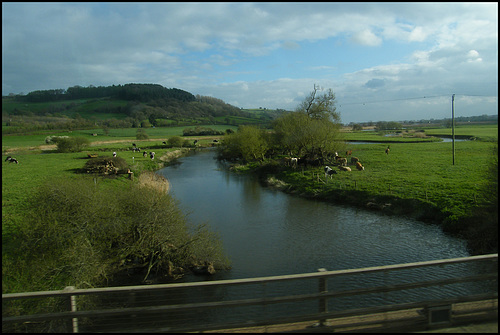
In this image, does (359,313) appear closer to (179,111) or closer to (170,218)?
(170,218)

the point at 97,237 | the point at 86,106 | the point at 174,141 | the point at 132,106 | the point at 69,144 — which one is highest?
the point at 86,106

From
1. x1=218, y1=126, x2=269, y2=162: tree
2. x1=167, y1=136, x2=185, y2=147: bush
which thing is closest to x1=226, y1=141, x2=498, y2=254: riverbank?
x1=218, y1=126, x2=269, y2=162: tree

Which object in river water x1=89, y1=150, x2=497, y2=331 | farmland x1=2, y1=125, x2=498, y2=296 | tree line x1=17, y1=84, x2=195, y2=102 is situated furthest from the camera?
tree line x1=17, y1=84, x2=195, y2=102

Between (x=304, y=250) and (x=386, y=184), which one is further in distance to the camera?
(x=386, y=184)

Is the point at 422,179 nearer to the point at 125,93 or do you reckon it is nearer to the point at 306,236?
the point at 306,236

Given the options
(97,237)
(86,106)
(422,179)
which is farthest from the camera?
(86,106)

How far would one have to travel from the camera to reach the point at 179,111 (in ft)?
471

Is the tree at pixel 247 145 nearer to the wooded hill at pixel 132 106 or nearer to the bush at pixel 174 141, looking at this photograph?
the bush at pixel 174 141

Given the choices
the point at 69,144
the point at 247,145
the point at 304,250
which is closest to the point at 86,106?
the point at 69,144

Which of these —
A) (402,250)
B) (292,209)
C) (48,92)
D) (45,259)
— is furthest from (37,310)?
(48,92)

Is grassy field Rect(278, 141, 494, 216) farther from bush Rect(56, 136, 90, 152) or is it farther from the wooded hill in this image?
the wooded hill

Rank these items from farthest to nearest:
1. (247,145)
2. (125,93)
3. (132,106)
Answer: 1. (125,93)
2. (132,106)
3. (247,145)

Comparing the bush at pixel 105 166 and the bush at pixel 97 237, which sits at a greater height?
the bush at pixel 105 166

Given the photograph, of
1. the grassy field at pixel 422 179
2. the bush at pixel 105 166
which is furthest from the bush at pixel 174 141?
the grassy field at pixel 422 179
